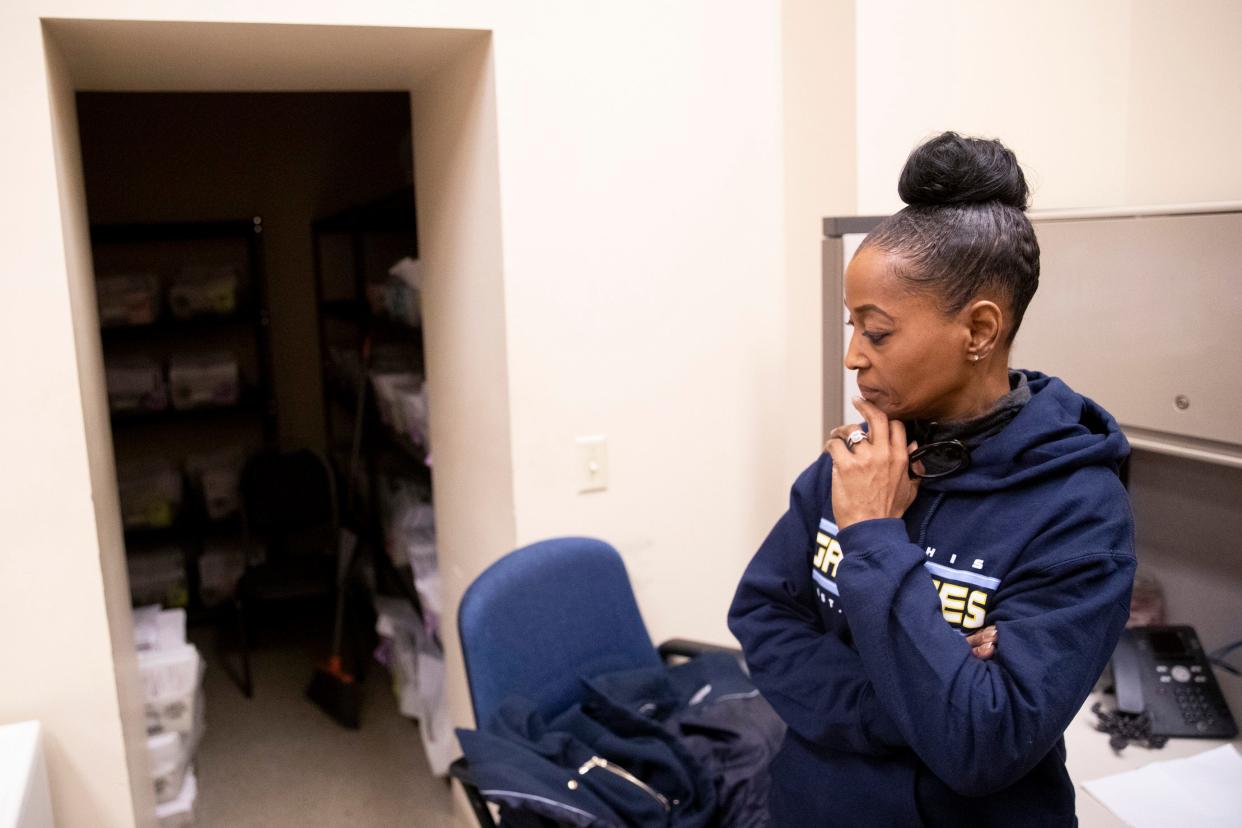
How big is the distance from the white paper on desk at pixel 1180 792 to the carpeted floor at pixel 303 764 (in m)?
1.99

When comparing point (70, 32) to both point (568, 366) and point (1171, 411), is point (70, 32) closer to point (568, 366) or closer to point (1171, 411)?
point (568, 366)

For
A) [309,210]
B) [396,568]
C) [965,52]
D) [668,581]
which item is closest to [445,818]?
[396,568]

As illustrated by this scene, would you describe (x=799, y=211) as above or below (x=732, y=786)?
above

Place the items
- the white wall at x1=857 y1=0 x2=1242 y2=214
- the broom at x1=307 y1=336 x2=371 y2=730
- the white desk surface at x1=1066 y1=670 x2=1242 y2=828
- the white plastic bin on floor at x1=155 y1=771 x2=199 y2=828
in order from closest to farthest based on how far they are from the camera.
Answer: the white desk surface at x1=1066 y1=670 x2=1242 y2=828 < the white wall at x1=857 y1=0 x2=1242 y2=214 < the white plastic bin on floor at x1=155 y1=771 x2=199 y2=828 < the broom at x1=307 y1=336 x2=371 y2=730

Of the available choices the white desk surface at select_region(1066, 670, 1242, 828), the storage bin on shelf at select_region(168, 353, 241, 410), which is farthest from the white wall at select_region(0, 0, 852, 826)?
the storage bin on shelf at select_region(168, 353, 241, 410)

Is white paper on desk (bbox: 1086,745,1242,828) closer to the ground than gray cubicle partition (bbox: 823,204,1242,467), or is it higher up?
closer to the ground

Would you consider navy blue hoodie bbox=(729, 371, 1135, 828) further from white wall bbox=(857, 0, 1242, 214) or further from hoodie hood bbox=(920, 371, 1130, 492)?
white wall bbox=(857, 0, 1242, 214)

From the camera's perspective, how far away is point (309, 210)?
4750mm

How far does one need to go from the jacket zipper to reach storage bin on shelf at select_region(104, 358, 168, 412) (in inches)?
133

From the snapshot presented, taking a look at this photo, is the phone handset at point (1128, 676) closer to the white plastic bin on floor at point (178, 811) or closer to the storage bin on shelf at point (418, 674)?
the storage bin on shelf at point (418, 674)

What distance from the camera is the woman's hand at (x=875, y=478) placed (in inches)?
44.1

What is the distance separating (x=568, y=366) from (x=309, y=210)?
308 cm

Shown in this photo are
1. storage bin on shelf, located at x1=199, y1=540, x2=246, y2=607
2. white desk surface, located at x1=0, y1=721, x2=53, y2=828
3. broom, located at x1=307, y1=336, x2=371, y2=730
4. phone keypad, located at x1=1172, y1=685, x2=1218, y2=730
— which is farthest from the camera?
storage bin on shelf, located at x1=199, y1=540, x2=246, y2=607

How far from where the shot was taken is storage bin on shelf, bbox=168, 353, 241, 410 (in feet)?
14.5
